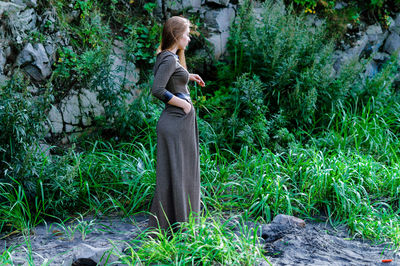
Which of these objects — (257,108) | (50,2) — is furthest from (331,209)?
(50,2)

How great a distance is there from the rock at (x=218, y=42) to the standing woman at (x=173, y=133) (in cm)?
289

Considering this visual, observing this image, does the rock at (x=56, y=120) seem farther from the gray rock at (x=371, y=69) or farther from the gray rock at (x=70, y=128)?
the gray rock at (x=371, y=69)

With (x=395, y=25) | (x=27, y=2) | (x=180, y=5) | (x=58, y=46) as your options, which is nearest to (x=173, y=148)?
(x=58, y=46)

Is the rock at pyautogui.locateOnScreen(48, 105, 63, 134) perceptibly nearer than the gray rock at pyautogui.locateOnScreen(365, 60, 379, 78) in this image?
Yes

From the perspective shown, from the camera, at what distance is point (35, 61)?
471 centimetres

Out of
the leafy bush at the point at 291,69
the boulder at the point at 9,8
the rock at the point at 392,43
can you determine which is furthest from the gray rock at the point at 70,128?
the rock at the point at 392,43

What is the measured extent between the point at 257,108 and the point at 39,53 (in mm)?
2544

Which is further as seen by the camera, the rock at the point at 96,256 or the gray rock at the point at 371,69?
the gray rock at the point at 371,69

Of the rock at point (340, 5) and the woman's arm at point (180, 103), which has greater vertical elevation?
the rock at point (340, 5)

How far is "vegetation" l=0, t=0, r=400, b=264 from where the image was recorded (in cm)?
363

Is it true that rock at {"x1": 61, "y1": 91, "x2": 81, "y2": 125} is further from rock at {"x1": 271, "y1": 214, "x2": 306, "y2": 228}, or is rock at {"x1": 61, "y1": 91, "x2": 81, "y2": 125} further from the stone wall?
rock at {"x1": 271, "y1": 214, "x2": 306, "y2": 228}

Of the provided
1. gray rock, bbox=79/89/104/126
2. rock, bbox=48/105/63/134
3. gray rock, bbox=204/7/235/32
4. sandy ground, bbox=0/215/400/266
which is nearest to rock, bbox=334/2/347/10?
gray rock, bbox=204/7/235/32

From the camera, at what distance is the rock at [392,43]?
7.32m

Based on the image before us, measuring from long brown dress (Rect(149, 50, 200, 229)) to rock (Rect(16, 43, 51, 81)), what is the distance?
2033 mm
